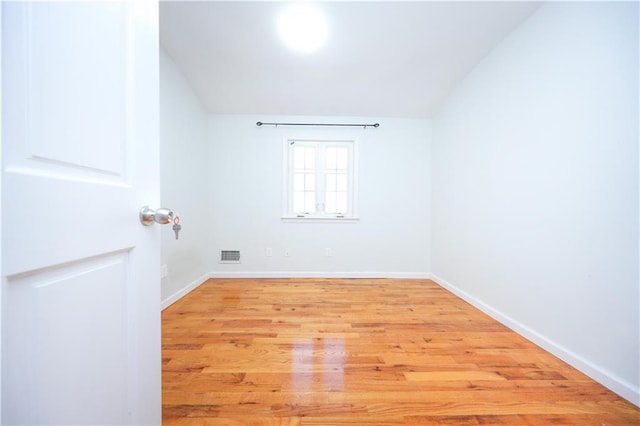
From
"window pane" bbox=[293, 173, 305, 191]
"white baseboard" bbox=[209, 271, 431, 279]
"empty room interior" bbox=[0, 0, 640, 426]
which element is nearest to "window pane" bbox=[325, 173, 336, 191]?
"empty room interior" bbox=[0, 0, 640, 426]

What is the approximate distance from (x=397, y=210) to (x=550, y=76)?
1.92 meters

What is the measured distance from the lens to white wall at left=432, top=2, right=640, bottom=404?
48.1 inches

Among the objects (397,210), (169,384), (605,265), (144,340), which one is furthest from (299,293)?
(605,265)

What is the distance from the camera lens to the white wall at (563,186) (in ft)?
4.01

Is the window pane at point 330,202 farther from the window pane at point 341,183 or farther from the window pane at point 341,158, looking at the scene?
the window pane at point 341,158

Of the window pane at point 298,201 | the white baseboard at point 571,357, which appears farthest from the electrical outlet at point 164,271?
the white baseboard at point 571,357

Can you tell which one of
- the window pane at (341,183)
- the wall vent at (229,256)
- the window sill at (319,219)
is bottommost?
the wall vent at (229,256)

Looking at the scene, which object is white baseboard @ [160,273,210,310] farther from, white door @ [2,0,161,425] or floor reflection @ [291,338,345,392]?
white door @ [2,0,161,425]

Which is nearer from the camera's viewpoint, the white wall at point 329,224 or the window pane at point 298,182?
the white wall at point 329,224

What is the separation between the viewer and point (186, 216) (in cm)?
259

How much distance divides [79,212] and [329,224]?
113 inches

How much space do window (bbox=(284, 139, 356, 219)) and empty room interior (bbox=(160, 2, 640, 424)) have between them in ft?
0.09

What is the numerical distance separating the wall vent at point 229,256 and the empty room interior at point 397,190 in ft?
0.10

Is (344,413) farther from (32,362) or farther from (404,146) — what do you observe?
(404,146)
